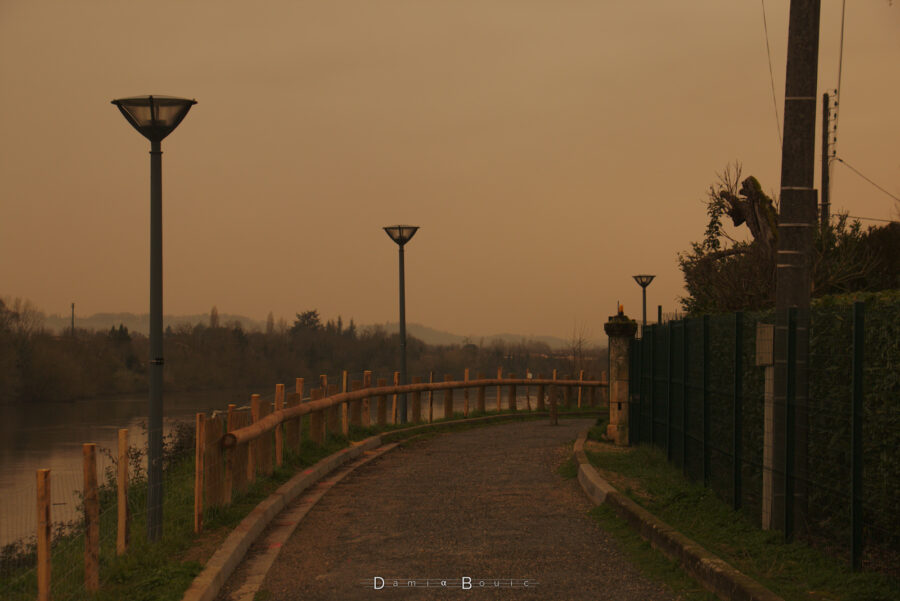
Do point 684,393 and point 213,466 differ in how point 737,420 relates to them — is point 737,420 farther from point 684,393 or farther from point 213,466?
point 213,466

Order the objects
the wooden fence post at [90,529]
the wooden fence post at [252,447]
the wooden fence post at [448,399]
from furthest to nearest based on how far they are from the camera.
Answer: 1. the wooden fence post at [448,399]
2. the wooden fence post at [252,447]
3. the wooden fence post at [90,529]

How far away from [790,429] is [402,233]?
15567mm

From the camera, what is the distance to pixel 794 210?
8039 mm

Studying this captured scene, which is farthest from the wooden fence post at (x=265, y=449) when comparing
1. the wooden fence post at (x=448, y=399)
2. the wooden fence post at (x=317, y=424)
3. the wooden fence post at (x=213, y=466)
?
the wooden fence post at (x=448, y=399)

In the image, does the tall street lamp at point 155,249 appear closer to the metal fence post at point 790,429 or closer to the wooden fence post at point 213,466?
the wooden fence post at point 213,466

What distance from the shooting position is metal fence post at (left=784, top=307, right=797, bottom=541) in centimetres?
791

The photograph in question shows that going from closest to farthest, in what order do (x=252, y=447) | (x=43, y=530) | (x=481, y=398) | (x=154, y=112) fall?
(x=43, y=530), (x=154, y=112), (x=252, y=447), (x=481, y=398)

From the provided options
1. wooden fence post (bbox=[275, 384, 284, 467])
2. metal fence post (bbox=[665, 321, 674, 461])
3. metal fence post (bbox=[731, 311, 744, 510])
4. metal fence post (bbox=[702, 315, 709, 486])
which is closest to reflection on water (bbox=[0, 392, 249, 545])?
wooden fence post (bbox=[275, 384, 284, 467])

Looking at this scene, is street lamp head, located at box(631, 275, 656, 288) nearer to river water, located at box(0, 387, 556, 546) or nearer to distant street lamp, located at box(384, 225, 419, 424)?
river water, located at box(0, 387, 556, 546)

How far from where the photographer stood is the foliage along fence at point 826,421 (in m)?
6.77

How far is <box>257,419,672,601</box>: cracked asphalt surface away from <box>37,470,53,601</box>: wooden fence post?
1670 mm

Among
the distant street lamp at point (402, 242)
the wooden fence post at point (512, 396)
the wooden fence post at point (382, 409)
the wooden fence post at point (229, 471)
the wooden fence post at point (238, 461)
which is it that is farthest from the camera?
the wooden fence post at point (512, 396)

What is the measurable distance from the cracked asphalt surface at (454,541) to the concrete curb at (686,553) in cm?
32

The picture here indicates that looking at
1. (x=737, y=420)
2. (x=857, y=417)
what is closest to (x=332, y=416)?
(x=737, y=420)
